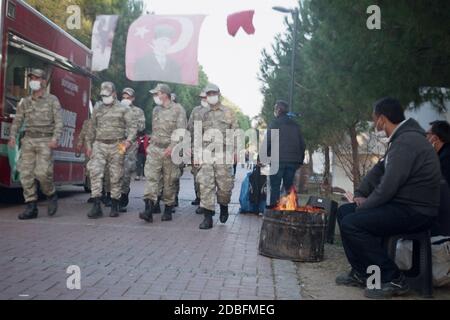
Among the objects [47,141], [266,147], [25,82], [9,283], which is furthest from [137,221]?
[9,283]

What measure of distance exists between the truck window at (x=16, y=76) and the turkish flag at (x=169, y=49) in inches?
79.3

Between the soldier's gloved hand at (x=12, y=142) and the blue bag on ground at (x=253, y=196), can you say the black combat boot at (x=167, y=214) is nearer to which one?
the blue bag on ground at (x=253, y=196)

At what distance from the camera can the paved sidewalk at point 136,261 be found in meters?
4.35

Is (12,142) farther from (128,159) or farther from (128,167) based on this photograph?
(128,159)

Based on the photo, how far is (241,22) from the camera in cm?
971

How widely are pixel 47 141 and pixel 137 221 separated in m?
1.89

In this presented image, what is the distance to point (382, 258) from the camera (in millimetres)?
4504

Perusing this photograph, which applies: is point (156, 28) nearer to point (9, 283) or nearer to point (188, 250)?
point (188, 250)

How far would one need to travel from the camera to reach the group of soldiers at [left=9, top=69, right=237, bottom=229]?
8094 mm

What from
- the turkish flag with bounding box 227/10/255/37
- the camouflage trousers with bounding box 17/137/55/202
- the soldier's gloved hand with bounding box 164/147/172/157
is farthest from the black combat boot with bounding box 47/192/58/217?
the turkish flag with bounding box 227/10/255/37

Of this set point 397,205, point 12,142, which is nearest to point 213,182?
point 12,142

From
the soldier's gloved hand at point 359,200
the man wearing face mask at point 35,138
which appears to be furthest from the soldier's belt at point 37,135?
the soldier's gloved hand at point 359,200

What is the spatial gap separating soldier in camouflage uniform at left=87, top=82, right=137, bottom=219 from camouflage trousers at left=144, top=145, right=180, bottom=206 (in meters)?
0.48

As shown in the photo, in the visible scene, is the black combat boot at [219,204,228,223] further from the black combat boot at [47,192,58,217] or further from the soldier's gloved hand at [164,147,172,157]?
the black combat boot at [47,192,58,217]
